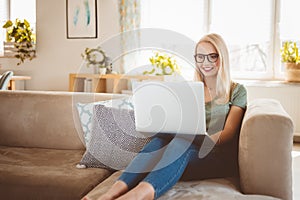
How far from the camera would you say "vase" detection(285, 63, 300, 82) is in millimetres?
4421

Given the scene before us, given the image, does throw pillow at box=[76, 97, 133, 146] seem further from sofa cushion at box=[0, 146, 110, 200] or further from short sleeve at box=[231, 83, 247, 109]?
short sleeve at box=[231, 83, 247, 109]

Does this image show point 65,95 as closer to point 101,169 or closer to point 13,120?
point 13,120

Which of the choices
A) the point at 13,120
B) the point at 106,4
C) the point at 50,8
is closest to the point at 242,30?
the point at 106,4

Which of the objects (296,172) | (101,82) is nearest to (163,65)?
(101,82)

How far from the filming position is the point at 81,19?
5312mm

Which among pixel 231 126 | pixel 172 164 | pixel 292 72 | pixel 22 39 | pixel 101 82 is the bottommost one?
pixel 172 164

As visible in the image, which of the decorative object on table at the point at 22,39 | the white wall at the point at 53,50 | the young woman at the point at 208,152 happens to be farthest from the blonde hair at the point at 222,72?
the decorative object on table at the point at 22,39

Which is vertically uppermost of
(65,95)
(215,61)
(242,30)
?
(242,30)

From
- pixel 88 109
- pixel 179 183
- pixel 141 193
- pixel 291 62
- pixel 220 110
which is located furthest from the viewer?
pixel 291 62

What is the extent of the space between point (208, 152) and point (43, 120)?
1.13 m

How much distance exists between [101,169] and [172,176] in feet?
1.74

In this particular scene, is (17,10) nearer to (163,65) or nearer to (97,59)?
(97,59)

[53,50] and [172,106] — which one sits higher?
[53,50]

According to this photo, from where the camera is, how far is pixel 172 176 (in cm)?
175
